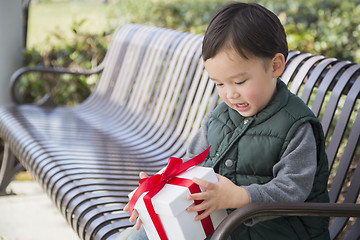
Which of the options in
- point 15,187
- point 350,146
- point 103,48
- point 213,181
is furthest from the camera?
point 103,48

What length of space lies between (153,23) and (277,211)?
5.27 metres

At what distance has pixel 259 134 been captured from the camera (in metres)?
1.95

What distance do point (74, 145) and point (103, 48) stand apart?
97.7 inches

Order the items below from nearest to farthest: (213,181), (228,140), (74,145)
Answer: (213,181) → (228,140) → (74,145)

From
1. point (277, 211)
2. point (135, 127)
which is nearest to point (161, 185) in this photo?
point (277, 211)

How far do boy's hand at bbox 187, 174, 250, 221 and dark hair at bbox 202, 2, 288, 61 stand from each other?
1.42 ft

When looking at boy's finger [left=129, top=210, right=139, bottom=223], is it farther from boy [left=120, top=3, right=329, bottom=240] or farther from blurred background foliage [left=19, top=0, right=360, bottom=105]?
blurred background foliage [left=19, top=0, right=360, bottom=105]

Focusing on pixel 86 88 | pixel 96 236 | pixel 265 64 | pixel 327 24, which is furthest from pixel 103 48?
pixel 265 64

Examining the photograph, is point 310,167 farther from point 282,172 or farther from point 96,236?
point 96,236

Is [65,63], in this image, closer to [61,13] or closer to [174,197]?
[61,13]

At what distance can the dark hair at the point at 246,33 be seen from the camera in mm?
1823

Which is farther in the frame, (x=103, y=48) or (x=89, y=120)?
(x=103, y=48)

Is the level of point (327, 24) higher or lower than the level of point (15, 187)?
higher

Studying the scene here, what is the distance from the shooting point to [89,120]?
173 inches
